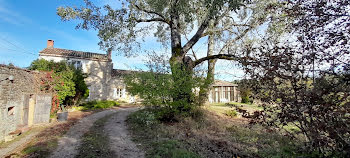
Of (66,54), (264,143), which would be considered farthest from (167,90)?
(66,54)

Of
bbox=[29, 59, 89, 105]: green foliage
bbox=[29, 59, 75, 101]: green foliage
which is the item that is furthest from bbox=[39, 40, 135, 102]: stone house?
bbox=[29, 59, 75, 101]: green foliage

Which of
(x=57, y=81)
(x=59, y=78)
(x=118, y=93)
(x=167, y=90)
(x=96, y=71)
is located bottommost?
(x=118, y=93)

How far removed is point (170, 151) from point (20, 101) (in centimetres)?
866

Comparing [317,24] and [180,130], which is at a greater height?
[317,24]

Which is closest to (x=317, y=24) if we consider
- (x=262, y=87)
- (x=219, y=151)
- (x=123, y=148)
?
(x=262, y=87)

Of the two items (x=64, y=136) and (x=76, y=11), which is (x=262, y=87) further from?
(x=76, y=11)

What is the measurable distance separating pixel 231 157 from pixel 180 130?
3258 mm

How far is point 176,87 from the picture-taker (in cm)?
869

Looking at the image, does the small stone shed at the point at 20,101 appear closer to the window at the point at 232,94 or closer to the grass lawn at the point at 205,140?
the grass lawn at the point at 205,140

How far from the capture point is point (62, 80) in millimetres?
11914

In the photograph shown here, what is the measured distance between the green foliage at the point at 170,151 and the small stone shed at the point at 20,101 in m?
6.81

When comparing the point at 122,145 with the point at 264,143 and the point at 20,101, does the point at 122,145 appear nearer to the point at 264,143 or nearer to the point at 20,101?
the point at 264,143

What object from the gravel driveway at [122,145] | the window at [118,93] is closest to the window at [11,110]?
the gravel driveway at [122,145]

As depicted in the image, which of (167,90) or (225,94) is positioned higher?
(167,90)
